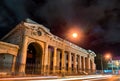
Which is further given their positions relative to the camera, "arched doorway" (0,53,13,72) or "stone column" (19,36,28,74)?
"stone column" (19,36,28,74)

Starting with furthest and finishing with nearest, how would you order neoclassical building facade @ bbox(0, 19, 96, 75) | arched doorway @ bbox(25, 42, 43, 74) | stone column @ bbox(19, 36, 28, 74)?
arched doorway @ bbox(25, 42, 43, 74)
stone column @ bbox(19, 36, 28, 74)
neoclassical building facade @ bbox(0, 19, 96, 75)

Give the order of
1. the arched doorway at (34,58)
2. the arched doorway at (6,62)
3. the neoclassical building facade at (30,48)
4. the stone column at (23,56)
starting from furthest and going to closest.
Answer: the arched doorway at (34,58) → the stone column at (23,56) → the neoclassical building facade at (30,48) → the arched doorway at (6,62)

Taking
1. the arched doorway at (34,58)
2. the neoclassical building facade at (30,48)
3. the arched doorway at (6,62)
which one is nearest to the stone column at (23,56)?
the neoclassical building facade at (30,48)

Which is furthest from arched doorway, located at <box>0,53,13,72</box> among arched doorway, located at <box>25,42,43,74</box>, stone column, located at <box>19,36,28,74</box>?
arched doorway, located at <box>25,42,43,74</box>

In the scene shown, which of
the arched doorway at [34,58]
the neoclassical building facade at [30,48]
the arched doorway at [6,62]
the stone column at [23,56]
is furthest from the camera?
the arched doorway at [34,58]

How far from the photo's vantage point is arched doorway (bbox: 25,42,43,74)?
112ft

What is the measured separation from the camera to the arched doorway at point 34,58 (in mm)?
33987

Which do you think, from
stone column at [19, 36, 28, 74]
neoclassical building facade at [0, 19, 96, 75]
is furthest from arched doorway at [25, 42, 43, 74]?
stone column at [19, 36, 28, 74]

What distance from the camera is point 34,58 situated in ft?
129

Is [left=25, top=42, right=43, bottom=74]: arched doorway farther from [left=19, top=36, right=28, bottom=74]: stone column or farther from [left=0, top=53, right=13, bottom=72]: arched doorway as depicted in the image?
[left=0, top=53, right=13, bottom=72]: arched doorway

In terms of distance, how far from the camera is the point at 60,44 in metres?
45.4

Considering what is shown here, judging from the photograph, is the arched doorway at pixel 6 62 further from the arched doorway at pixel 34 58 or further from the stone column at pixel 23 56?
the arched doorway at pixel 34 58

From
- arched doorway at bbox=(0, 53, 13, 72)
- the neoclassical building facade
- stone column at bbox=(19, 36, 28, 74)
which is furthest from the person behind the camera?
stone column at bbox=(19, 36, 28, 74)

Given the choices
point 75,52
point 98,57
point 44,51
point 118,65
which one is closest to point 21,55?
point 44,51
